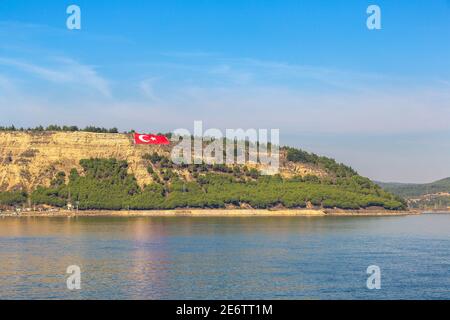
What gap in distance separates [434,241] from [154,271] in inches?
1998

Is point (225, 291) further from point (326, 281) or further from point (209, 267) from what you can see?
point (209, 267)

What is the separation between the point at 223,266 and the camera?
71000mm

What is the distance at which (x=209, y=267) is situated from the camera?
70.2m

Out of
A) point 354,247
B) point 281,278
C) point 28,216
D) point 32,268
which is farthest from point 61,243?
point 28,216

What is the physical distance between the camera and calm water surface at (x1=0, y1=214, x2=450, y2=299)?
56.1m

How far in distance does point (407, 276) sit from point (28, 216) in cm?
15043

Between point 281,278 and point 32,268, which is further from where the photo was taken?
point 32,268

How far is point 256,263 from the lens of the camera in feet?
241

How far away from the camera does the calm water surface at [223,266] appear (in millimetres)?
56094

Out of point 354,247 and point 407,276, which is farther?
point 354,247
